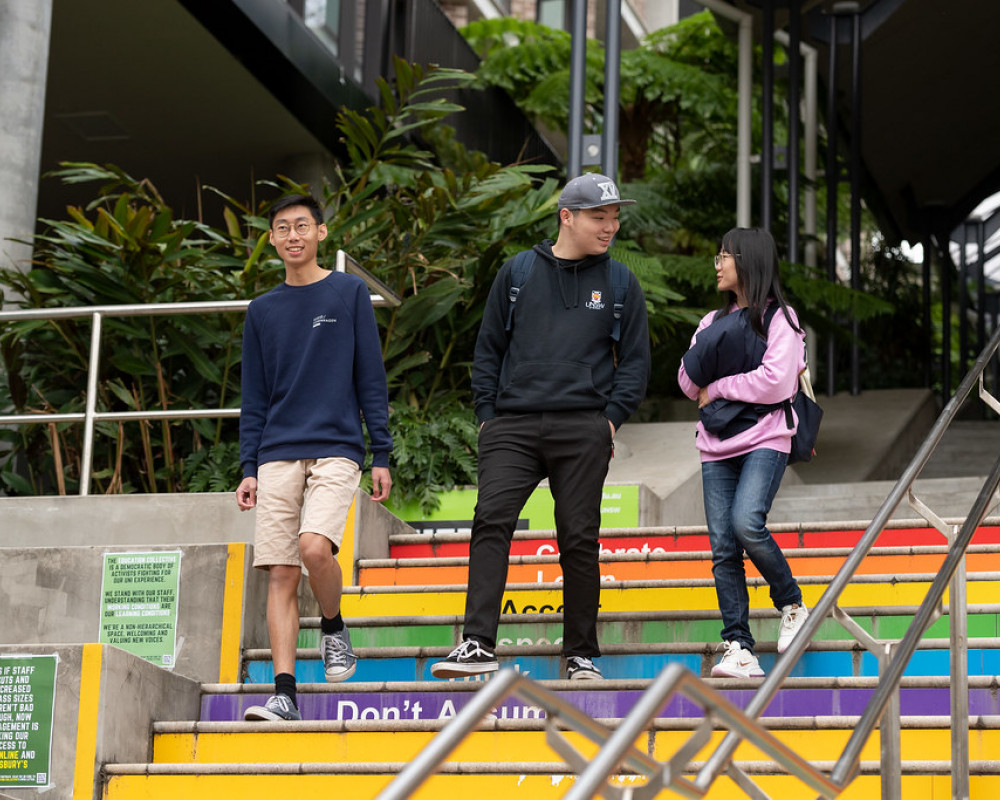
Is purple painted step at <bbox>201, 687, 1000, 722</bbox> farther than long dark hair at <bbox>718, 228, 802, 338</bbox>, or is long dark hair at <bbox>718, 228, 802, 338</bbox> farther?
long dark hair at <bbox>718, 228, 802, 338</bbox>

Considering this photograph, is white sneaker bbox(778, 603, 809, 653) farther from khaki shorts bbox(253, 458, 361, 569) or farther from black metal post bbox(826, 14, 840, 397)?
black metal post bbox(826, 14, 840, 397)

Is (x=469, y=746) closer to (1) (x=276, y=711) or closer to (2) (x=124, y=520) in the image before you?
(1) (x=276, y=711)

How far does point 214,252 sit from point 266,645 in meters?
3.89

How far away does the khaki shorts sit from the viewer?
5.12 meters

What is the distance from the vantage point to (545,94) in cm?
1500

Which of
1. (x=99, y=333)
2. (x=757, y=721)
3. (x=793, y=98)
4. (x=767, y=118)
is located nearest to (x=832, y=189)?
(x=793, y=98)

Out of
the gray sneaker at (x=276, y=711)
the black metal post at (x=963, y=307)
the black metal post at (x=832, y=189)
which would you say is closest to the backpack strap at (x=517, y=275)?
the gray sneaker at (x=276, y=711)

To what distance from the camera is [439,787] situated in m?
→ 4.37

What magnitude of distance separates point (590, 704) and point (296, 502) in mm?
1253

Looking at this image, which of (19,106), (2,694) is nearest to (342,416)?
(2,694)

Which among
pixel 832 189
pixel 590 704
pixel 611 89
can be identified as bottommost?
pixel 590 704

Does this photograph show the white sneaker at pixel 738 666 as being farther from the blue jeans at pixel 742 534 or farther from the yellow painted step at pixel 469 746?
the yellow painted step at pixel 469 746

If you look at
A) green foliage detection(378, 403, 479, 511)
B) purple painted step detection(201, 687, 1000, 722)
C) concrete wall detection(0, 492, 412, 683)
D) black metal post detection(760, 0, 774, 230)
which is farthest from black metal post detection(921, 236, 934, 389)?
purple painted step detection(201, 687, 1000, 722)

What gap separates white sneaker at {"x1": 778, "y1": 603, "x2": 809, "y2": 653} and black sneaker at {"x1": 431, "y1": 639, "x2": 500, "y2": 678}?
99 cm
